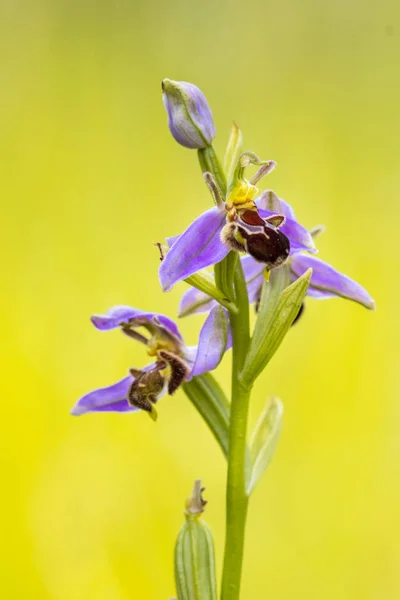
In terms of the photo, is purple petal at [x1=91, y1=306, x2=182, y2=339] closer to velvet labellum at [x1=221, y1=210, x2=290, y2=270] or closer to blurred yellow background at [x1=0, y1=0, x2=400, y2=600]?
velvet labellum at [x1=221, y1=210, x2=290, y2=270]

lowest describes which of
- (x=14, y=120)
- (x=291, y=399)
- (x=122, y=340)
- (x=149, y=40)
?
(x=291, y=399)

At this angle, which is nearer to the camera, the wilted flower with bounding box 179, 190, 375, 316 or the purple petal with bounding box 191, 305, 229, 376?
the purple petal with bounding box 191, 305, 229, 376

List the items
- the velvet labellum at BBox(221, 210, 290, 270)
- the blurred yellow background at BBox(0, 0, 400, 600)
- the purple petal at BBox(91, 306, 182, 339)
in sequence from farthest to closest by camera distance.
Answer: the blurred yellow background at BBox(0, 0, 400, 600) < the purple petal at BBox(91, 306, 182, 339) < the velvet labellum at BBox(221, 210, 290, 270)

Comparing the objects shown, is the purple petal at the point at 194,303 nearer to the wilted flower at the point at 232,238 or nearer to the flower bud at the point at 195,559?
the wilted flower at the point at 232,238

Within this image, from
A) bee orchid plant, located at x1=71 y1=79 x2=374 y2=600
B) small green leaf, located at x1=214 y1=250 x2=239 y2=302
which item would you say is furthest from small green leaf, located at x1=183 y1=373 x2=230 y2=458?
small green leaf, located at x1=214 y1=250 x2=239 y2=302

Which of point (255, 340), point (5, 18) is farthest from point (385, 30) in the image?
point (255, 340)

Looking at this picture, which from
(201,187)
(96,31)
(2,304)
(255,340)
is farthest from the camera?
(96,31)

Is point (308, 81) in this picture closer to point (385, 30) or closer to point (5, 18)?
point (385, 30)
